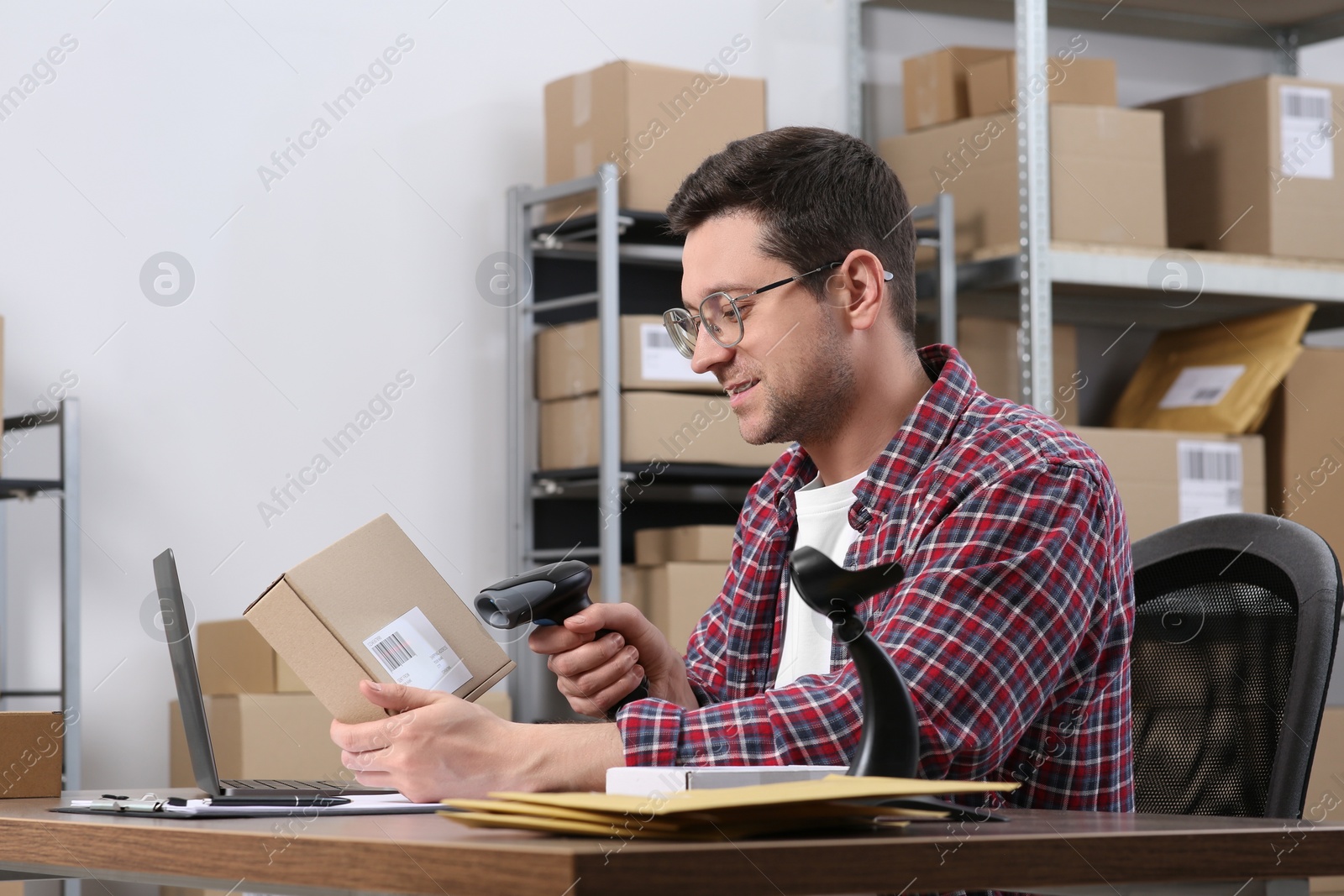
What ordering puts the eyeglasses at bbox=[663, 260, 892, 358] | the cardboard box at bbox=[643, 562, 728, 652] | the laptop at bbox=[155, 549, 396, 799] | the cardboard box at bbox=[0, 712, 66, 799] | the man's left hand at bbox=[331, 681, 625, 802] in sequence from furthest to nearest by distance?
1. the cardboard box at bbox=[643, 562, 728, 652]
2. the eyeglasses at bbox=[663, 260, 892, 358]
3. the cardboard box at bbox=[0, 712, 66, 799]
4. the laptop at bbox=[155, 549, 396, 799]
5. the man's left hand at bbox=[331, 681, 625, 802]

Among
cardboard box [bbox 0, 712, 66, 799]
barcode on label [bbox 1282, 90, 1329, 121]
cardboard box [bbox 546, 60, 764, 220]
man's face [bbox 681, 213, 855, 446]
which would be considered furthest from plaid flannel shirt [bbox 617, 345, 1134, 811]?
barcode on label [bbox 1282, 90, 1329, 121]

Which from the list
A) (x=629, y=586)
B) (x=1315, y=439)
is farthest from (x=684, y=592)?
(x=1315, y=439)

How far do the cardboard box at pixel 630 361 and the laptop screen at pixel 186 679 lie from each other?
6.17 ft

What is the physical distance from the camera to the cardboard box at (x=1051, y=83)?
3.22 m

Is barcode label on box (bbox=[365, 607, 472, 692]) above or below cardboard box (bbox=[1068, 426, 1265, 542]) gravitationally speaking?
below

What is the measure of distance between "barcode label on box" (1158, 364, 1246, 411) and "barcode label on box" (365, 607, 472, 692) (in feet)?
8.26

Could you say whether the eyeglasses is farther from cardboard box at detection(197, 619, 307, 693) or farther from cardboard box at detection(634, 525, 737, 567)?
cardboard box at detection(634, 525, 737, 567)

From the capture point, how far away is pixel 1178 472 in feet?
10.4

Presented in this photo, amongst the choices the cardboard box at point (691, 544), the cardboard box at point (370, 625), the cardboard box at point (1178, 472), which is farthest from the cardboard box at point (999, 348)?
the cardboard box at point (370, 625)

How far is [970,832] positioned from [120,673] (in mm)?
2384

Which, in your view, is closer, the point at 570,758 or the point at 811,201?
the point at 570,758

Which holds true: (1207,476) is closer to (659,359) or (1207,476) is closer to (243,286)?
(659,359)

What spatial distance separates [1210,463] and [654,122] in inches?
53.4

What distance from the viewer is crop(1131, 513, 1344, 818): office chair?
1.24m
